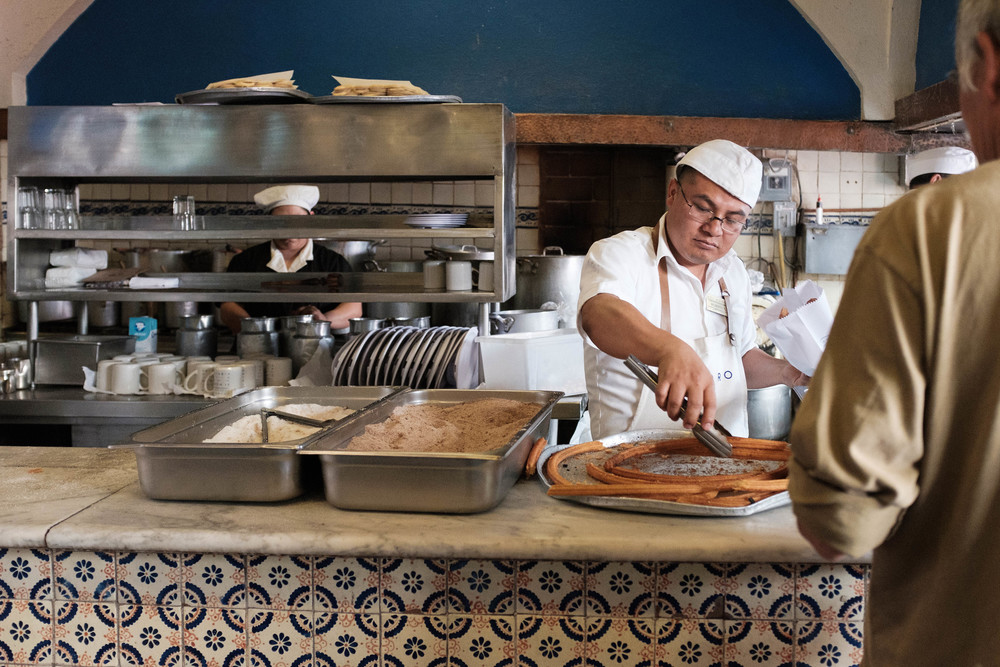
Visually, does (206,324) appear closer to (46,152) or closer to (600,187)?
(46,152)

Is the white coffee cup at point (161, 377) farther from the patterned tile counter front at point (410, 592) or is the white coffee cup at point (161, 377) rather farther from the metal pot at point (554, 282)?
the patterned tile counter front at point (410, 592)

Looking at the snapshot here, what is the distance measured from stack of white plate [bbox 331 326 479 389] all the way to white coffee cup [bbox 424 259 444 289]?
0.45m

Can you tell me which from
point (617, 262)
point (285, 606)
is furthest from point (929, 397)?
point (617, 262)

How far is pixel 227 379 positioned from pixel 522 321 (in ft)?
4.49

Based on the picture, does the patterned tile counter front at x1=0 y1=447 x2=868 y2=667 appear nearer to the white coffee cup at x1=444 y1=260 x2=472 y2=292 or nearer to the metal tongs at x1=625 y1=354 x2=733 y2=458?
the metal tongs at x1=625 y1=354 x2=733 y2=458

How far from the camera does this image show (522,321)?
3.94 meters

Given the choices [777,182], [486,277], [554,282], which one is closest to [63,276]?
[486,277]

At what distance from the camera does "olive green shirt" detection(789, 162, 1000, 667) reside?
1030 millimetres

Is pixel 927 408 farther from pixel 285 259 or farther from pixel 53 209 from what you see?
pixel 285 259

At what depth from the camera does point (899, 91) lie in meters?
5.57

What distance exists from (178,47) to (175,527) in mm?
4714

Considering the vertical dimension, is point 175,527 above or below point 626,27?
below

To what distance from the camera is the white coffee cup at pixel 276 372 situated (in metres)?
3.94

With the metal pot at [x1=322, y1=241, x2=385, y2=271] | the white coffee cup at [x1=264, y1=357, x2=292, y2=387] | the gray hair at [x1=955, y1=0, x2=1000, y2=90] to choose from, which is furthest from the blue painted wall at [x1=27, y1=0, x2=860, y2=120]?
the gray hair at [x1=955, y1=0, x2=1000, y2=90]
